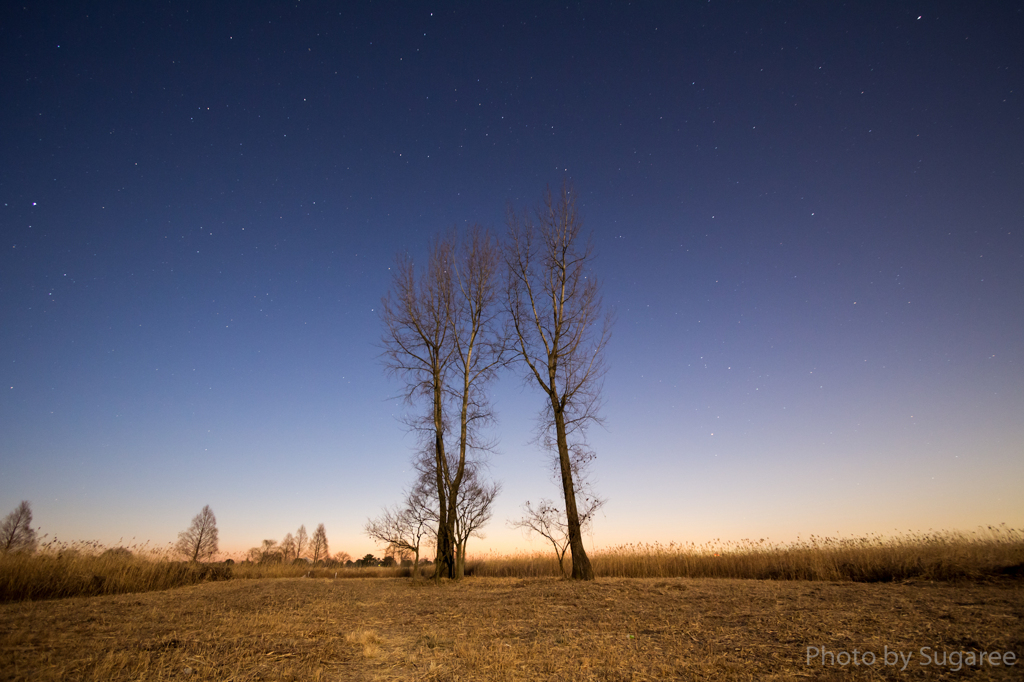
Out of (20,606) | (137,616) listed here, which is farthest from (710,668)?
(20,606)

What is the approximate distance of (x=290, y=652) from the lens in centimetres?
437

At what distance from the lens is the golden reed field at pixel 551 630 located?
12.1 feet

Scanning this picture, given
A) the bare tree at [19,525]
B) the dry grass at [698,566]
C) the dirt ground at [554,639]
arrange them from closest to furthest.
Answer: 1. the dirt ground at [554,639]
2. the dry grass at [698,566]
3. the bare tree at [19,525]

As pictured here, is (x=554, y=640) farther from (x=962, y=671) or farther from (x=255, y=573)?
(x=255, y=573)

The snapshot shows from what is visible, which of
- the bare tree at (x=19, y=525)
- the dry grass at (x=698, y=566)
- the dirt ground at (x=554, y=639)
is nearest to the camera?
the dirt ground at (x=554, y=639)

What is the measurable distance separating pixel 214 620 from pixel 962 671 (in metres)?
8.03

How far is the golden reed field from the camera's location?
3678 millimetres

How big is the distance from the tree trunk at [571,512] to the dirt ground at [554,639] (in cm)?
391

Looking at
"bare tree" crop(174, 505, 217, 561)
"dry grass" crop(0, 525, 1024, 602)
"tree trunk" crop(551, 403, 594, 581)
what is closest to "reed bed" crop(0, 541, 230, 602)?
"dry grass" crop(0, 525, 1024, 602)

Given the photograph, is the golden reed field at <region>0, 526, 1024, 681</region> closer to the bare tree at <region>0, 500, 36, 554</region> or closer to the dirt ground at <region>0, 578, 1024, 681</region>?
the dirt ground at <region>0, 578, 1024, 681</region>

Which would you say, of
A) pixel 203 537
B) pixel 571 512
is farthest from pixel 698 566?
pixel 203 537

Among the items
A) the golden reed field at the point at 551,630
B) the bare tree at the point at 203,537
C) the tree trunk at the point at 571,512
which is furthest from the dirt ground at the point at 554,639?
the bare tree at the point at 203,537

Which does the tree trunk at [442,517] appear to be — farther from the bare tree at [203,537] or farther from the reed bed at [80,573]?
the bare tree at [203,537]

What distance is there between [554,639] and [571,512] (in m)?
7.28
